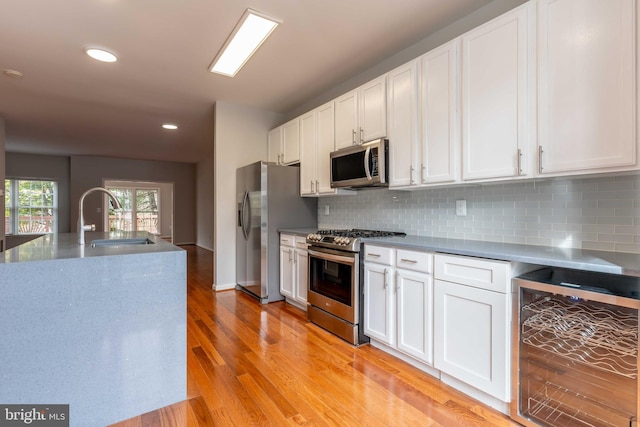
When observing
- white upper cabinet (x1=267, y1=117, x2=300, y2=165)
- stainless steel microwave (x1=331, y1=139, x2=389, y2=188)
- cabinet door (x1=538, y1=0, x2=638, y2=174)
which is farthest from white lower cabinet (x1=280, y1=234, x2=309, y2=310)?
cabinet door (x1=538, y1=0, x2=638, y2=174)

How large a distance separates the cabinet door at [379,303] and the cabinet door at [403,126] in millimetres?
729

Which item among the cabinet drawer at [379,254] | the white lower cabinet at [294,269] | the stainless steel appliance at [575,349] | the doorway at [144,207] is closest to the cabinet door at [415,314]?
the cabinet drawer at [379,254]

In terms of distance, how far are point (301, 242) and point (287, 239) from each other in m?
0.31

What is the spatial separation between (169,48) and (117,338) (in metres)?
2.42

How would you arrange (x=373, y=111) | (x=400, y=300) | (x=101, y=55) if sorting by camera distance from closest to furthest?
(x=400, y=300)
(x=373, y=111)
(x=101, y=55)

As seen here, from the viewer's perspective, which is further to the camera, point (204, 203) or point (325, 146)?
point (204, 203)

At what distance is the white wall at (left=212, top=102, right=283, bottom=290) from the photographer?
14.1 ft

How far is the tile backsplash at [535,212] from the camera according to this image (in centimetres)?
169

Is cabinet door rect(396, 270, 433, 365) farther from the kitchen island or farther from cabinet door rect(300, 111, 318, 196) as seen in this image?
cabinet door rect(300, 111, 318, 196)

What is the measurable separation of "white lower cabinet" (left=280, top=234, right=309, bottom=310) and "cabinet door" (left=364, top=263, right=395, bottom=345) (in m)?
0.87

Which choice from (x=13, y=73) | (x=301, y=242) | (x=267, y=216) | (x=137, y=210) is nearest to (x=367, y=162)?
(x=301, y=242)

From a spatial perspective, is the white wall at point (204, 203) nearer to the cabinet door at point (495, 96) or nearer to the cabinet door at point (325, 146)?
the cabinet door at point (325, 146)

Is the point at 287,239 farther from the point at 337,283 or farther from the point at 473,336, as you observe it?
the point at 473,336

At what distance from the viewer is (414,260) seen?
7.04ft
